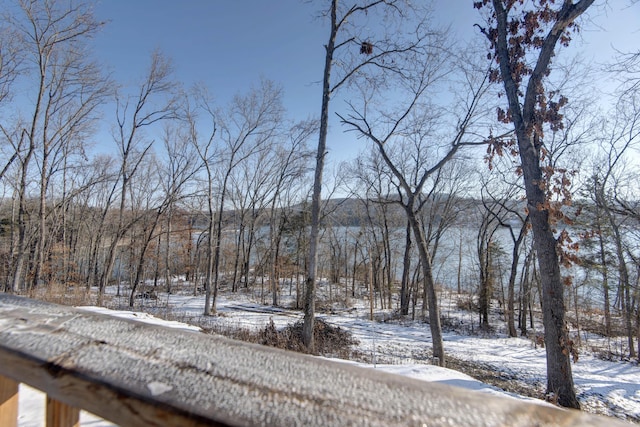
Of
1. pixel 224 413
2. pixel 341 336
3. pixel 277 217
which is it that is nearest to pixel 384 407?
pixel 224 413

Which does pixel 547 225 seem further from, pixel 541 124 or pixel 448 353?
pixel 448 353

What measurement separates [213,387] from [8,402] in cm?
87

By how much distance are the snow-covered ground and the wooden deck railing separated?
1.43 m

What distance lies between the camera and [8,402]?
0.92 m

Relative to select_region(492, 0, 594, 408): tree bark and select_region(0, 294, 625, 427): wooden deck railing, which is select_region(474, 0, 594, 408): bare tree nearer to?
select_region(492, 0, 594, 408): tree bark

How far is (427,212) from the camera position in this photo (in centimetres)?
2155

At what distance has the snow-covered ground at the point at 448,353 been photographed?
4.82 meters

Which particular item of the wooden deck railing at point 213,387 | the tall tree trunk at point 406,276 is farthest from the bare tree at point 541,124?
the tall tree trunk at point 406,276

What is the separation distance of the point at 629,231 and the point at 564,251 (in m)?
12.2

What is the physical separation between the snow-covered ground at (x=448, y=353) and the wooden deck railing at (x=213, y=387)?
1.43 metres

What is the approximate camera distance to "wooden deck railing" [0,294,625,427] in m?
0.52

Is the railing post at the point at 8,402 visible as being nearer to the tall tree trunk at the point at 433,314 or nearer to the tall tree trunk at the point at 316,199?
the tall tree trunk at the point at 316,199

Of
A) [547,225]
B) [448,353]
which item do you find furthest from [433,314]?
[448,353]

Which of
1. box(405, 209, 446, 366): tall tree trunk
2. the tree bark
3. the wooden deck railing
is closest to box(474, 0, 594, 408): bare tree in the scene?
the tree bark
